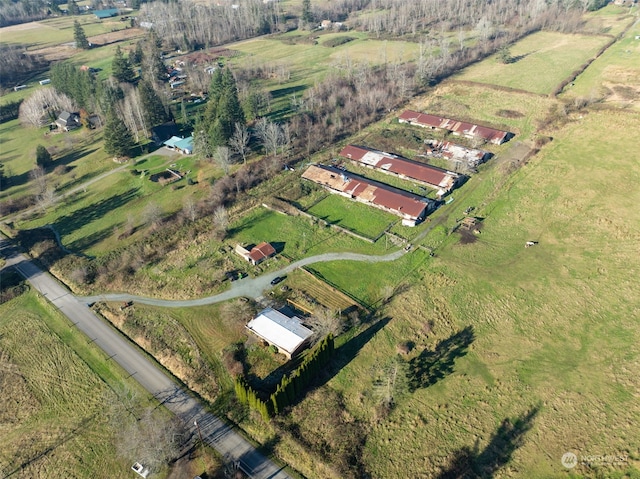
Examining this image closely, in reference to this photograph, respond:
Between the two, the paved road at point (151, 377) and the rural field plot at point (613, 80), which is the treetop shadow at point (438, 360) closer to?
the paved road at point (151, 377)

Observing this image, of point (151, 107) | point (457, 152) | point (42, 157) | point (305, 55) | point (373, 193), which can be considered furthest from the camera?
point (305, 55)

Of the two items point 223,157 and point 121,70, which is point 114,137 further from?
point 121,70

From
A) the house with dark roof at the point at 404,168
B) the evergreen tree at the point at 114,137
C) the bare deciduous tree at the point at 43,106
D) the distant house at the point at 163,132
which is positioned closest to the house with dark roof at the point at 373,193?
the house with dark roof at the point at 404,168

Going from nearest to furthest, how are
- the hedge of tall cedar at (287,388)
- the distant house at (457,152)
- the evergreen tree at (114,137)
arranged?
the hedge of tall cedar at (287,388), the distant house at (457,152), the evergreen tree at (114,137)

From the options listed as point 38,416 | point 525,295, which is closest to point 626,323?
point 525,295

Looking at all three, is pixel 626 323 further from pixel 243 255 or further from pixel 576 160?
pixel 243 255

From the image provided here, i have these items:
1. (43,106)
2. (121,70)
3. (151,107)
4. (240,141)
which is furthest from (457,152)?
(43,106)

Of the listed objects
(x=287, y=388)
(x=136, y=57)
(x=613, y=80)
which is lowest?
(x=287, y=388)
